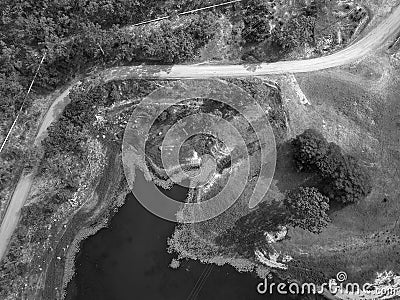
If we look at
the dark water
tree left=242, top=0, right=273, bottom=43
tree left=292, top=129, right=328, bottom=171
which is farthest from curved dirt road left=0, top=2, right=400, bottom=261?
the dark water

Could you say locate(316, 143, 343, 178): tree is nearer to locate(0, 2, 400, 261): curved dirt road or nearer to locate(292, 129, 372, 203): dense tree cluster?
locate(292, 129, 372, 203): dense tree cluster

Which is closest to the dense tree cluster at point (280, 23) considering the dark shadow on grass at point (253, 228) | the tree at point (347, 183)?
the tree at point (347, 183)

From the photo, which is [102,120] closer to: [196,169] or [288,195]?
[196,169]

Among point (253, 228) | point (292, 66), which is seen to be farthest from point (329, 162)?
point (292, 66)

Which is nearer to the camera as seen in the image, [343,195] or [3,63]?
[343,195]

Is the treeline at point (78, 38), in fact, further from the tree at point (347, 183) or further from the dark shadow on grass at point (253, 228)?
the tree at point (347, 183)

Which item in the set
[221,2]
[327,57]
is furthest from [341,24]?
[221,2]

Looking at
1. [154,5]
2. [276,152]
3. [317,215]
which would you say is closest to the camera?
[317,215]
